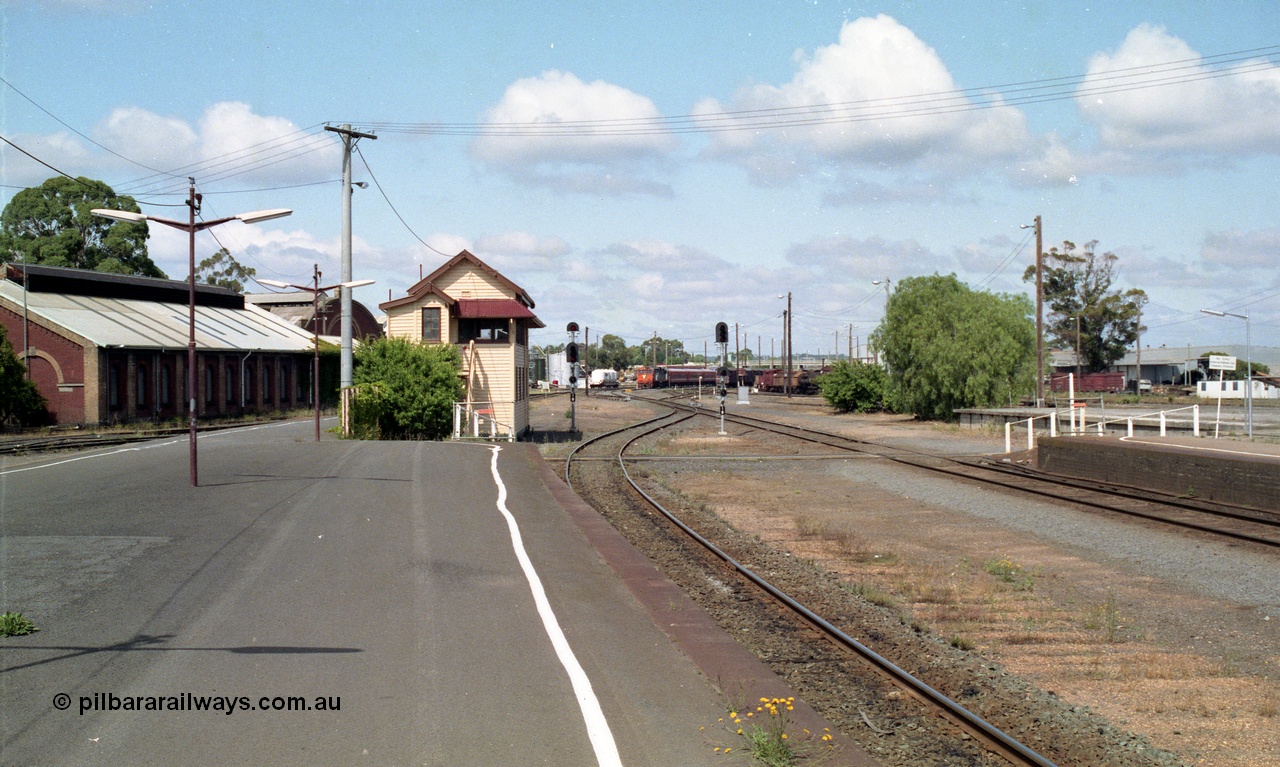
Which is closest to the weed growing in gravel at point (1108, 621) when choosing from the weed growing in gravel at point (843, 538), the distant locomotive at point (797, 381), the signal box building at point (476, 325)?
the weed growing in gravel at point (843, 538)

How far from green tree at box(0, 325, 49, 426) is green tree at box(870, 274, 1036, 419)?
127 ft

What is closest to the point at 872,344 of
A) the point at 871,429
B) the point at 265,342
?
the point at 871,429

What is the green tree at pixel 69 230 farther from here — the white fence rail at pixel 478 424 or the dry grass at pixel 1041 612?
the dry grass at pixel 1041 612

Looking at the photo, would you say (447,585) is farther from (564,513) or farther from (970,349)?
(970,349)

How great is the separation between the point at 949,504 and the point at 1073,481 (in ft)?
17.3

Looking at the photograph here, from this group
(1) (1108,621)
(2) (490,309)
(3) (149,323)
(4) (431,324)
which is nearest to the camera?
(1) (1108,621)

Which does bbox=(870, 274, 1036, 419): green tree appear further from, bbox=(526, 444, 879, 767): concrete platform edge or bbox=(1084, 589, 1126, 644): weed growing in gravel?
bbox=(1084, 589, 1126, 644): weed growing in gravel

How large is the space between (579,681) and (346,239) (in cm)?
2526

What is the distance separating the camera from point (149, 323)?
136ft

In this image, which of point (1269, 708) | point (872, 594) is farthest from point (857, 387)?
point (1269, 708)

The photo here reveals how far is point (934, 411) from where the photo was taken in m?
47.8

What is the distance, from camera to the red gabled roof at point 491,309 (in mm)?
34812

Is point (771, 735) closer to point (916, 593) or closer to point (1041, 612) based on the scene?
point (1041, 612)

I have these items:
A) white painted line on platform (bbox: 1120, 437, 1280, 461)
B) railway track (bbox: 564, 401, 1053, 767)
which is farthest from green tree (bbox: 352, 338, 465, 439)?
white painted line on platform (bbox: 1120, 437, 1280, 461)
